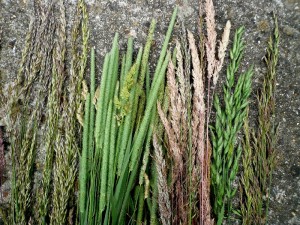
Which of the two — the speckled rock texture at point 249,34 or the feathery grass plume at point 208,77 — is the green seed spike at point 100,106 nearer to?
the speckled rock texture at point 249,34

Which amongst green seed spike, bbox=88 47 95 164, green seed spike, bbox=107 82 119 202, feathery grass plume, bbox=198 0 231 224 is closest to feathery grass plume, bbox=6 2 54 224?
green seed spike, bbox=88 47 95 164

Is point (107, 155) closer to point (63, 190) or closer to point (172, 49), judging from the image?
point (63, 190)

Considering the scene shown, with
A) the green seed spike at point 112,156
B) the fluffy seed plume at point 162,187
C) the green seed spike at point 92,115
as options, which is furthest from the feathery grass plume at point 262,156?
the green seed spike at point 92,115

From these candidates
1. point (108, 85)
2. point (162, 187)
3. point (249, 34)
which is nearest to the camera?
point (162, 187)

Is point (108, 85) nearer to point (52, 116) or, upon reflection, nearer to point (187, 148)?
point (52, 116)

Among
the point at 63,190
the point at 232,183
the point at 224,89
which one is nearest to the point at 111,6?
the point at 224,89

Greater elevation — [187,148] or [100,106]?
[100,106]

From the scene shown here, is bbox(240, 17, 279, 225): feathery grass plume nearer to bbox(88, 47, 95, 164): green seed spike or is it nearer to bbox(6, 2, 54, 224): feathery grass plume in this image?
bbox(88, 47, 95, 164): green seed spike

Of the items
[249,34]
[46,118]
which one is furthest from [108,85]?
[249,34]
